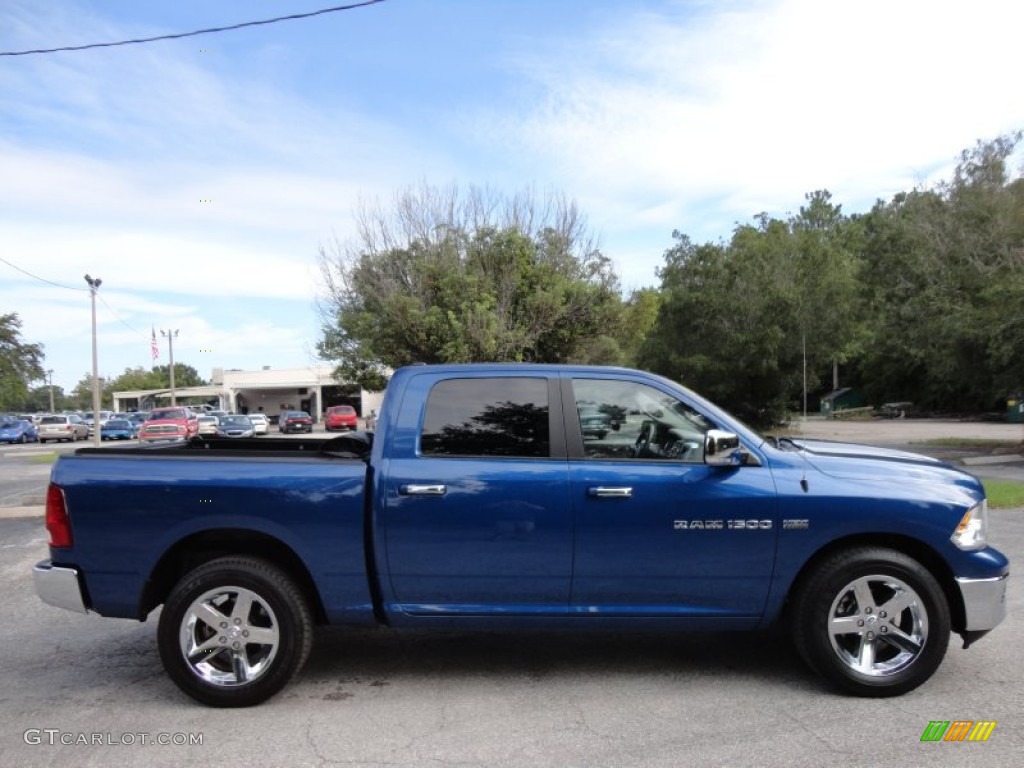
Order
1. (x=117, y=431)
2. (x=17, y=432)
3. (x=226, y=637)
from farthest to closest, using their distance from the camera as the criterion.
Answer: (x=17, y=432) < (x=117, y=431) < (x=226, y=637)

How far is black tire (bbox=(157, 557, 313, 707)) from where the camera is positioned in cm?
410

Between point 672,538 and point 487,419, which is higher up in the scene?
point 487,419

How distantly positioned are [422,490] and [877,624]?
2.56 meters

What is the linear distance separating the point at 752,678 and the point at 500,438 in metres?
2.03

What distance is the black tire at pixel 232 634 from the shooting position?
4098 millimetres

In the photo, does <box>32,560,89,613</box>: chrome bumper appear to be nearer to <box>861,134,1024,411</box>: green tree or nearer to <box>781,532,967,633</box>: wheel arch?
<box>781,532,967,633</box>: wheel arch

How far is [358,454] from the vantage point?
4516mm

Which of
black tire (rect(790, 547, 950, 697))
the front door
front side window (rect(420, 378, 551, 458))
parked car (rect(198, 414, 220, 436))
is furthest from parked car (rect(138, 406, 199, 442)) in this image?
black tire (rect(790, 547, 950, 697))

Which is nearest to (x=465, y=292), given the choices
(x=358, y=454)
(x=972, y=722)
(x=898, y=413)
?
(x=358, y=454)

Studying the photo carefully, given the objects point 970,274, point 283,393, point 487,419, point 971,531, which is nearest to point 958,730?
point 971,531

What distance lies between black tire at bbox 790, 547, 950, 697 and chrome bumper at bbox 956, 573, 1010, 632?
118 millimetres

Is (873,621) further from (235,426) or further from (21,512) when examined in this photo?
(235,426)

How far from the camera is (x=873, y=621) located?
4.13 meters

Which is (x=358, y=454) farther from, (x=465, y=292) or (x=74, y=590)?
(x=465, y=292)
